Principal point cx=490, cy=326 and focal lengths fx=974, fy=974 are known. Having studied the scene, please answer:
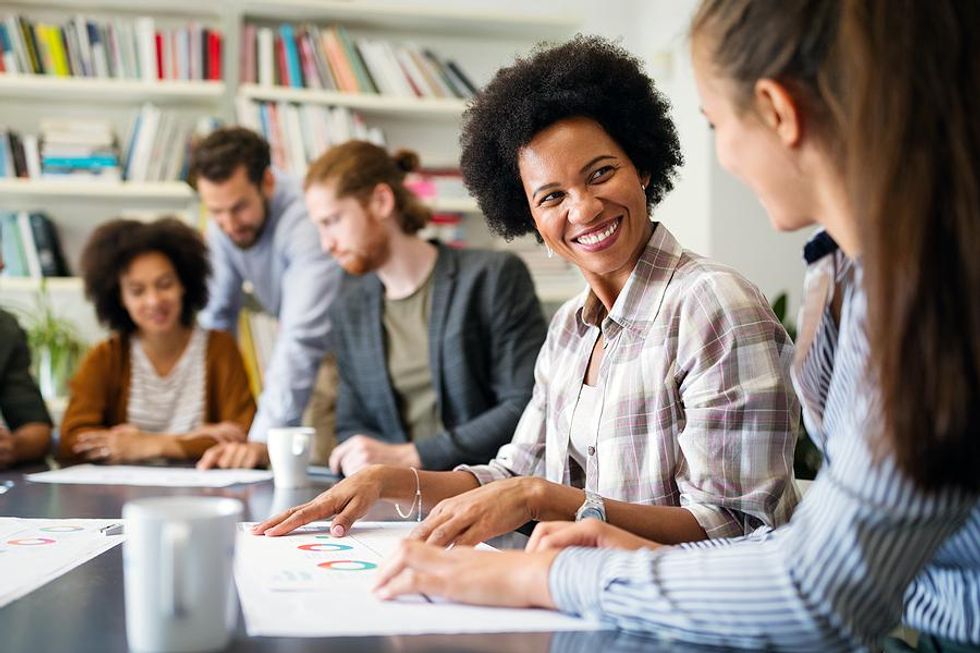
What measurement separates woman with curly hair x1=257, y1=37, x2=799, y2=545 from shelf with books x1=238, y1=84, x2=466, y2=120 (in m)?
2.00

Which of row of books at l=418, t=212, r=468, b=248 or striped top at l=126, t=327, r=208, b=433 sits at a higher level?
row of books at l=418, t=212, r=468, b=248

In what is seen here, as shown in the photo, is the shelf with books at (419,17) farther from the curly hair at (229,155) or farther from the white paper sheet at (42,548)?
the white paper sheet at (42,548)

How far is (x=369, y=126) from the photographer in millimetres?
3832

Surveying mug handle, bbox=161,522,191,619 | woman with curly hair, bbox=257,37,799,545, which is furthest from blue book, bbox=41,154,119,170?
mug handle, bbox=161,522,191,619

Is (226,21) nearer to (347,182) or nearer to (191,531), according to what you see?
(347,182)

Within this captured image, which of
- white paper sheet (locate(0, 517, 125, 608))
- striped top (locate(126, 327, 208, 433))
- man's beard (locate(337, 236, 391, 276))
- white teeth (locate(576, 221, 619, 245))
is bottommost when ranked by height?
white paper sheet (locate(0, 517, 125, 608))

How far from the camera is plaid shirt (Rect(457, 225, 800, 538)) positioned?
1173 mm

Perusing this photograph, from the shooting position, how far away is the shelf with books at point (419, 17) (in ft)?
11.7

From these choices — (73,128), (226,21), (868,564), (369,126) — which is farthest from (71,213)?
(868,564)

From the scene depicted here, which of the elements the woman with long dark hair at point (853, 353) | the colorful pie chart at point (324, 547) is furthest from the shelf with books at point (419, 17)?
the woman with long dark hair at point (853, 353)

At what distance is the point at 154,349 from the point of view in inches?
107

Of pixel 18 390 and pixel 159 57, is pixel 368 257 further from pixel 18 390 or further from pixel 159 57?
pixel 159 57

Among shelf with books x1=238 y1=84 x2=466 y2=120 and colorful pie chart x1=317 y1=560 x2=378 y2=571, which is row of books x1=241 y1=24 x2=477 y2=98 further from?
colorful pie chart x1=317 y1=560 x2=378 y2=571

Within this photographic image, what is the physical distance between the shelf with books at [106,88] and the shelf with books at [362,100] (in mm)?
144
